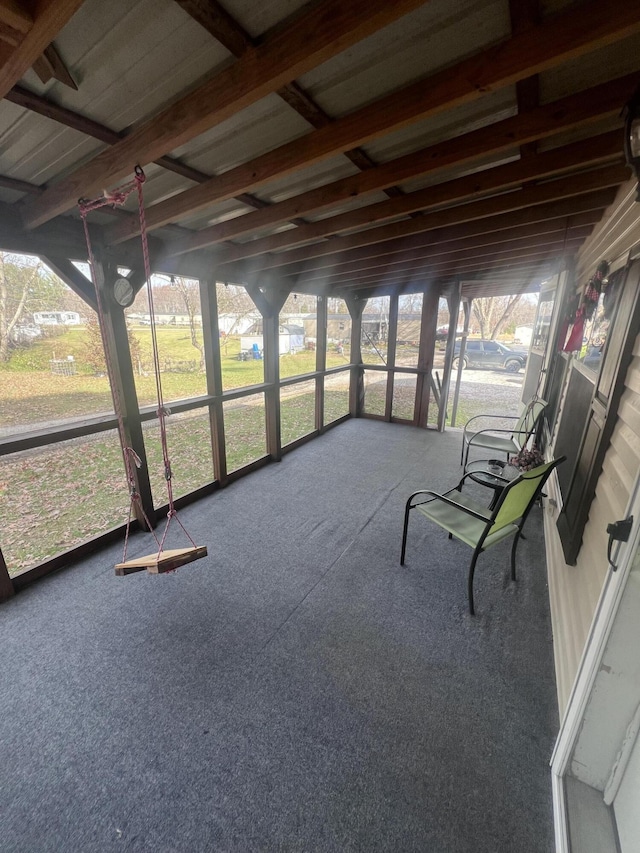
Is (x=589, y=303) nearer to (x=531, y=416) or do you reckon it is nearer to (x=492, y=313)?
(x=531, y=416)

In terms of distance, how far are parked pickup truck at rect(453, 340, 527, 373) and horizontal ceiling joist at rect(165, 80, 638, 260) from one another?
32.3 feet

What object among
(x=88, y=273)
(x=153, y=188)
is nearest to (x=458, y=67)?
(x=153, y=188)

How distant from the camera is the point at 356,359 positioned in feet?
21.5

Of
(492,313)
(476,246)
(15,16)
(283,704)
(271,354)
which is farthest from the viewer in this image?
(492,313)

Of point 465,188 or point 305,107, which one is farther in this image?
point 465,188

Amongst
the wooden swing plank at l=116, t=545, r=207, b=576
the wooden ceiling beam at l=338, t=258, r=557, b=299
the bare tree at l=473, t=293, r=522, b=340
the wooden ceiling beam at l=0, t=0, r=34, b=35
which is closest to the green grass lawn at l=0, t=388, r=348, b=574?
the wooden swing plank at l=116, t=545, r=207, b=576

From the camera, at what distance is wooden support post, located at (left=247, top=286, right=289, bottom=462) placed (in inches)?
159

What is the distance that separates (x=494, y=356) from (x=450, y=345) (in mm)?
6695

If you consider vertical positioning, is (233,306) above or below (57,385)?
above

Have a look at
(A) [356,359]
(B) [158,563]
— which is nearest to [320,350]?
(A) [356,359]

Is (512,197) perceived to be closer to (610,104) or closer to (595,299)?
(610,104)

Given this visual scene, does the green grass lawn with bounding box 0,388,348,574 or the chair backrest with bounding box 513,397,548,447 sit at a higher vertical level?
the chair backrest with bounding box 513,397,548,447

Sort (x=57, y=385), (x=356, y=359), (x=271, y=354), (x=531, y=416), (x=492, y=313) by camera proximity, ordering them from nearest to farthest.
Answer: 1. (x=57, y=385)
2. (x=531, y=416)
3. (x=271, y=354)
4. (x=356, y=359)
5. (x=492, y=313)

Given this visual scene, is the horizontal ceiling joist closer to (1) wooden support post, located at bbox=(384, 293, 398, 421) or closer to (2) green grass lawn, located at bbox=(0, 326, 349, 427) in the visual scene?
(2) green grass lawn, located at bbox=(0, 326, 349, 427)
